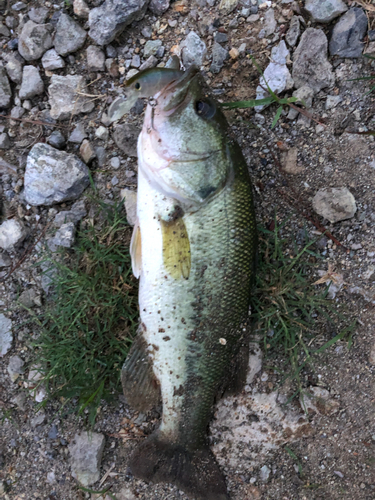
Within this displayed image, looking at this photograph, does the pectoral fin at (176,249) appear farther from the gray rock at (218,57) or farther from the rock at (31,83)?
the rock at (31,83)

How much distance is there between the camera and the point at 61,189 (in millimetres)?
3135

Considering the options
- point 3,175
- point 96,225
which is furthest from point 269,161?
point 3,175

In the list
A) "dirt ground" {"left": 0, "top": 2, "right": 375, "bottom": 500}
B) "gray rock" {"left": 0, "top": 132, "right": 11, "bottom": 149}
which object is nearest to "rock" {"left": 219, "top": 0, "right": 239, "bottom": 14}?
"dirt ground" {"left": 0, "top": 2, "right": 375, "bottom": 500}

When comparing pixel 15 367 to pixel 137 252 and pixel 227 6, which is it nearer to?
pixel 137 252

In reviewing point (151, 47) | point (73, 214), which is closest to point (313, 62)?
point (151, 47)

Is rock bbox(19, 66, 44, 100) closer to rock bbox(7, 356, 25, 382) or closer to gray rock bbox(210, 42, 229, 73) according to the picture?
gray rock bbox(210, 42, 229, 73)

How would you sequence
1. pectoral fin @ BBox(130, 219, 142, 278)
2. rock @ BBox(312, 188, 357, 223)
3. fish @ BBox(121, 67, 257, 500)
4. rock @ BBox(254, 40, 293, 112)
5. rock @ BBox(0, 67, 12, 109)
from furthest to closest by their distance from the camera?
rock @ BBox(0, 67, 12, 109)
rock @ BBox(254, 40, 293, 112)
rock @ BBox(312, 188, 357, 223)
pectoral fin @ BBox(130, 219, 142, 278)
fish @ BBox(121, 67, 257, 500)

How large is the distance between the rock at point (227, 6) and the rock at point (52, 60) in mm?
1476

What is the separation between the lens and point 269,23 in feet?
10.1

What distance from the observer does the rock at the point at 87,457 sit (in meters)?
3.08

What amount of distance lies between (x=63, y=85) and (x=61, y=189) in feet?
3.12

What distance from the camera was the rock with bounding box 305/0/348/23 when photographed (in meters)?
2.98

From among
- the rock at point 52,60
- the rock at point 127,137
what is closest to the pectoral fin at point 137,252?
the rock at point 127,137

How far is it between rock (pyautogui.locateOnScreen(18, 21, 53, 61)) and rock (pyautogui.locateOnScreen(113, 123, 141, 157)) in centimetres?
101
